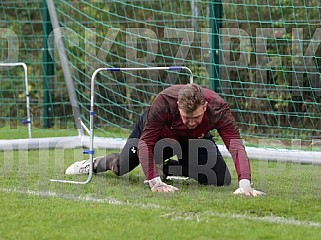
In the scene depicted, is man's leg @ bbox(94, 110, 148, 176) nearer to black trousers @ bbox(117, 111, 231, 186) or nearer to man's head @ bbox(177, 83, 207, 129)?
black trousers @ bbox(117, 111, 231, 186)

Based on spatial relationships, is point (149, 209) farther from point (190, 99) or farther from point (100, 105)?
point (100, 105)

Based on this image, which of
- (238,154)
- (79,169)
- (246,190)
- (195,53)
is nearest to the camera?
(246,190)

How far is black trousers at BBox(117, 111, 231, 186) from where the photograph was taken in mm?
6348

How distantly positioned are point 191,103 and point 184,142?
858 mm

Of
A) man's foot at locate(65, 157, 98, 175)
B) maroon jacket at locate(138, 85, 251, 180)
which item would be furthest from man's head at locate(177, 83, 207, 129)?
man's foot at locate(65, 157, 98, 175)

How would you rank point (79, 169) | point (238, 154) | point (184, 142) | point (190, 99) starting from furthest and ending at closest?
1. point (79, 169)
2. point (184, 142)
3. point (238, 154)
4. point (190, 99)

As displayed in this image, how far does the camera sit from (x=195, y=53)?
1075 cm

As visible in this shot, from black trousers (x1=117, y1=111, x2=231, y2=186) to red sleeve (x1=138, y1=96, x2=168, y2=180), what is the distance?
0.34 m

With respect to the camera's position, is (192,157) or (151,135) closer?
(151,135)

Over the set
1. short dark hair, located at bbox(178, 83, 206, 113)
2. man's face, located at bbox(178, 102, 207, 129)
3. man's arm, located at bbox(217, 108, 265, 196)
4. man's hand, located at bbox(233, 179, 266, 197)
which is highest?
short dark hair, located at bbox(178, 83, 206, 113)

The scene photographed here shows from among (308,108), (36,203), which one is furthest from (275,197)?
(308,108)

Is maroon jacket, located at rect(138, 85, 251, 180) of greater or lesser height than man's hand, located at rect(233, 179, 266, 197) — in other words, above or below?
above

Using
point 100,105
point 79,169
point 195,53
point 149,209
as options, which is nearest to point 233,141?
point 149,209

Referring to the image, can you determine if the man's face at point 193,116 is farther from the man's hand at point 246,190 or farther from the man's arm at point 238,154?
the man's hand at point 246,190
